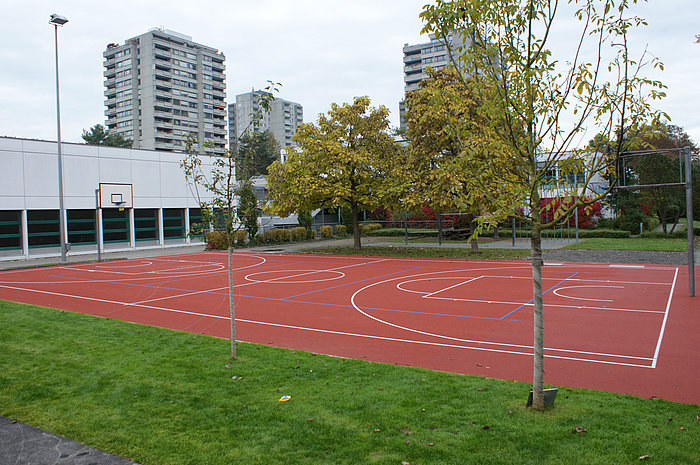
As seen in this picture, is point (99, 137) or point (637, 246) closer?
point (637, 246)

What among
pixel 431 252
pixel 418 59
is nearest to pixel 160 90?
pixel 418 59

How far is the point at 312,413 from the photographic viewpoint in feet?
17.9

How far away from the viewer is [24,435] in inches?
201

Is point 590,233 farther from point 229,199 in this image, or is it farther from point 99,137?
point 99,137

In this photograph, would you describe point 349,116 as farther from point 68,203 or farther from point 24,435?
point 24,435

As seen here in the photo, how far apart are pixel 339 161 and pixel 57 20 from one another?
15.9m

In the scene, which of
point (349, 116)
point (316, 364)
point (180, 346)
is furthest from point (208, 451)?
point (349, 116)

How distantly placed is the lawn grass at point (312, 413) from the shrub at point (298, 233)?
31163 mm

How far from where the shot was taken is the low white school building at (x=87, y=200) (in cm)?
2873

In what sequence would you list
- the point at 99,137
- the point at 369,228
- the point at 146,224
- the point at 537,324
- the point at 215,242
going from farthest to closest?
the point at 99,137 < the point at 369,228 < the point at 146,224 < the point at 215,242 < the point at 537,324

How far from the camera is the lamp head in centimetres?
2470

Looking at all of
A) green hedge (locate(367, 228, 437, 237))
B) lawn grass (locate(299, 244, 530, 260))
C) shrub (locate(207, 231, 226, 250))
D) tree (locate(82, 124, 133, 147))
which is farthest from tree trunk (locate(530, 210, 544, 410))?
tree (locate(82, 124, 133, 147))

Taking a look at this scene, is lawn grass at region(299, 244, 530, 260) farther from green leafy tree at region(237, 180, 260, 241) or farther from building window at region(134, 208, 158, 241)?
green leafy tree at region(237, 180, 260, 241)

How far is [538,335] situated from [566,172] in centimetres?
187
